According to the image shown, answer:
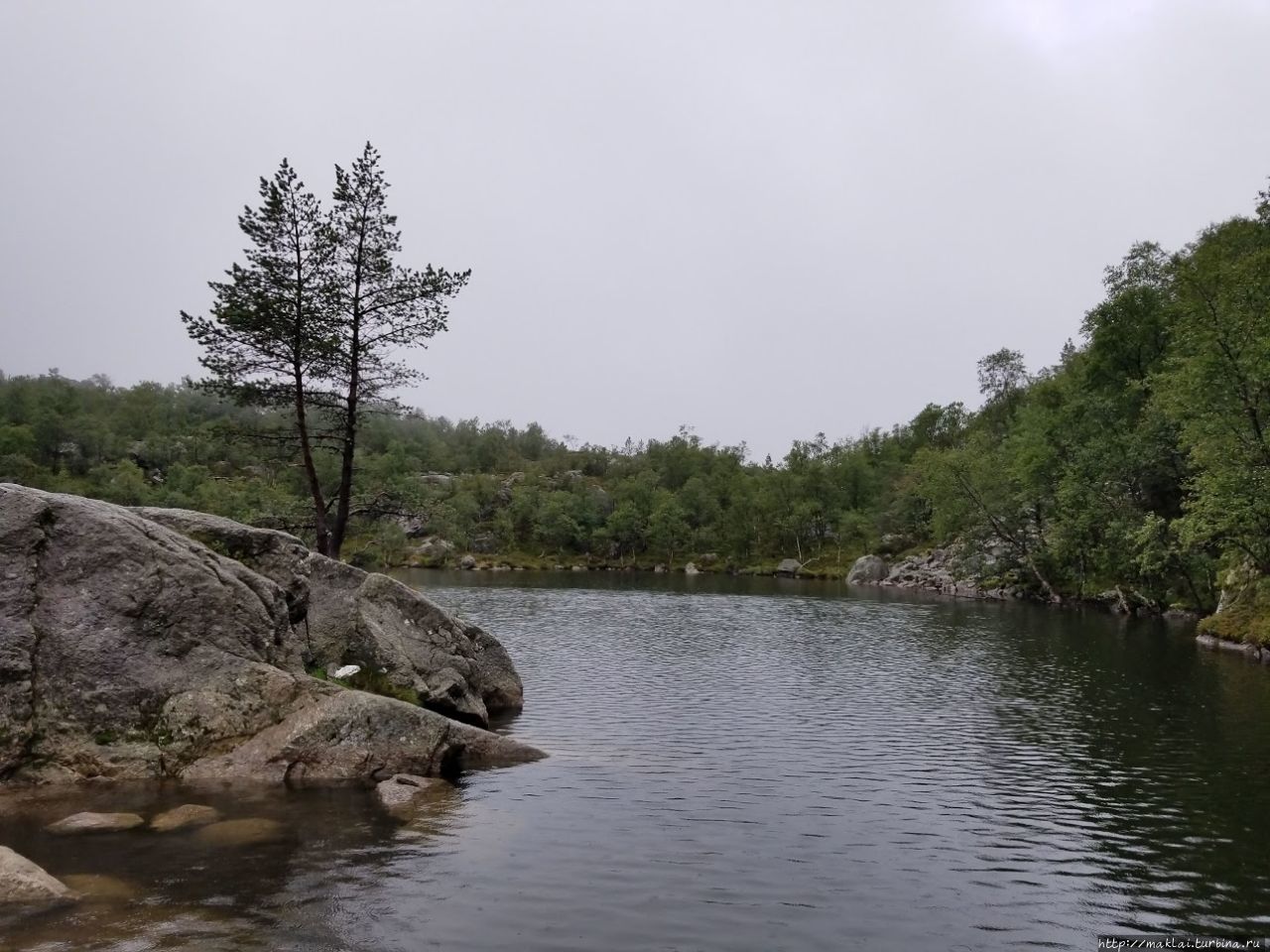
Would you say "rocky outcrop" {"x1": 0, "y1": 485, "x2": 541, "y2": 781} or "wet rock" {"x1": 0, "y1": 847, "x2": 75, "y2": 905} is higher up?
"rocky outcrop" {"x1": 0, "y1": 485, "x2": 541, "y2": 781}

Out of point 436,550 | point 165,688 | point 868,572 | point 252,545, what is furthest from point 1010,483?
point 436,550

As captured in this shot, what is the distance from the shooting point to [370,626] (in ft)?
82.8

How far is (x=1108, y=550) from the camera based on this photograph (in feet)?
234

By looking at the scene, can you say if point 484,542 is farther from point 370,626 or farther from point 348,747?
point 348,747

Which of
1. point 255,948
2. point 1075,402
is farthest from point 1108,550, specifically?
point 255,948

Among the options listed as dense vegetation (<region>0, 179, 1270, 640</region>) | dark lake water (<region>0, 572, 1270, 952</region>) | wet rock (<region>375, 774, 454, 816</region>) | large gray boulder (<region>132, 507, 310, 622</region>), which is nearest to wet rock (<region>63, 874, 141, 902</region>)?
dark lake water (<region>0, 572, 1270, 952</region>)

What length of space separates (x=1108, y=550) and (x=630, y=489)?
129 m

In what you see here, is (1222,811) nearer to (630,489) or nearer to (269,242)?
(269,242)

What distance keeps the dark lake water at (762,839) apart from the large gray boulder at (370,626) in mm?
2468

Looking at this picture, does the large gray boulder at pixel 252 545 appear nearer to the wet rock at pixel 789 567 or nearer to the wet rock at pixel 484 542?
the wet rock at pixel 789 567

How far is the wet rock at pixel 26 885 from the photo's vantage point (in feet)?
37.3

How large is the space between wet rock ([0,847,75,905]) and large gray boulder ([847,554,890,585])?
398ft

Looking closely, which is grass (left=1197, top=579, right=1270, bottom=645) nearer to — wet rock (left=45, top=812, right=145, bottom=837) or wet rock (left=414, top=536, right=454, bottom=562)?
wet rock (left=45, top=812, right=145, bottom=837)

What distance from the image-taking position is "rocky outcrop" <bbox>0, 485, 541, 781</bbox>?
17.7 m
